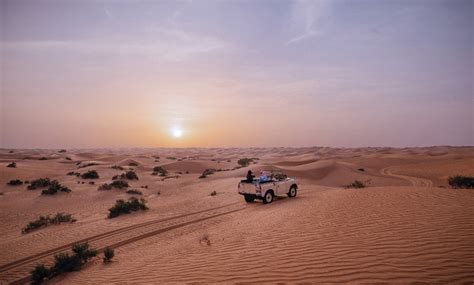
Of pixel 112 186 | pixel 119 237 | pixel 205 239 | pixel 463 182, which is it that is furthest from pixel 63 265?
pixel 463 182

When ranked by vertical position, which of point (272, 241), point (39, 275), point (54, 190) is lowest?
point (39, 275)

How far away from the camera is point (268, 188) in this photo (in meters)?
14.6

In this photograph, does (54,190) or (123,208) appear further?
(54,190)

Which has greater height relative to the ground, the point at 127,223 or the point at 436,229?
the point at 436,229

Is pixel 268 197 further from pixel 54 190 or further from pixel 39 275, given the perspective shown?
pixel 54 190

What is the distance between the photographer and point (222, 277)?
18.5 feet

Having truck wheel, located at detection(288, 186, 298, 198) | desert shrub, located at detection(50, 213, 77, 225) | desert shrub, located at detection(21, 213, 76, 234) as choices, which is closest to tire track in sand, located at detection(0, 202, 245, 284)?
truck wheel, located at detection(288, 186, 298, 198)

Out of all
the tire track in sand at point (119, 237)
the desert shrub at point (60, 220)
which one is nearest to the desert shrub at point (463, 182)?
the tire track in sand at point (119, 237)

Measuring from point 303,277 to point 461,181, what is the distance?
16357 millimetres

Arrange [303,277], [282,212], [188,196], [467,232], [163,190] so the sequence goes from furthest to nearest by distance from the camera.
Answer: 1. [163,190]
2. [188,196]
3. [282,212]
4. [467,232]
5. [303,277]

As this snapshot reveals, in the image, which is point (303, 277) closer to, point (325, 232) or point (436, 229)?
point (325, 232)

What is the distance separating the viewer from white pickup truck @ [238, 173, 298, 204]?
47.5 feet

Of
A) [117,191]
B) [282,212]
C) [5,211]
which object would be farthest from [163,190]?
[282,212]

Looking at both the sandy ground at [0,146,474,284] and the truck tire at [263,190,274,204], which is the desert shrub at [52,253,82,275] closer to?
the sandy ground at [0,146,474,284]
